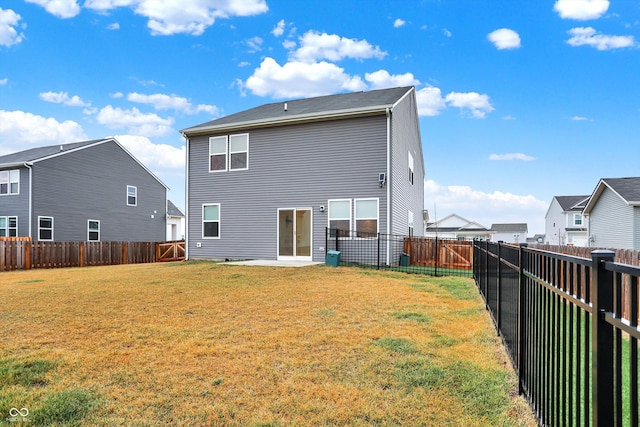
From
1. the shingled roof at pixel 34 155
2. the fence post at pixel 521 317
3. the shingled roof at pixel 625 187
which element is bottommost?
the fence post at pixel 521 317

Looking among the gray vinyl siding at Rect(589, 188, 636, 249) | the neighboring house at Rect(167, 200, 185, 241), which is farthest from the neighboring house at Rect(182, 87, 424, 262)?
the neighboring house at Rect(167, 200, 185, 241)

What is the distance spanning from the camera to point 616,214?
74.2ft

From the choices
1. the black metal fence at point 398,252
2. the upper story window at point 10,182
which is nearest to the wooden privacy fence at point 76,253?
the upper story window at point 10,182

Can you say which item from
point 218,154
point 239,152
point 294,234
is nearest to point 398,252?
point 294,234

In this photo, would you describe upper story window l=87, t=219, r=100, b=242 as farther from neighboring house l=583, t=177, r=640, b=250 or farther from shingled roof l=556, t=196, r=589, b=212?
shingled roof l=556, t=196, r=589, b=212

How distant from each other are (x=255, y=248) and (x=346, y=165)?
17.2ft

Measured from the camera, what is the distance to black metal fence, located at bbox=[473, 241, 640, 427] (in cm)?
142

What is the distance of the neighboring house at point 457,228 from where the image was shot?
5381 centimetres

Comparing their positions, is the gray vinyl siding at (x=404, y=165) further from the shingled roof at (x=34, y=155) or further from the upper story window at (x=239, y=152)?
the shingled roof at (x=34, y=155)

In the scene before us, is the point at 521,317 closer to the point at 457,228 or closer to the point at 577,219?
the point at 577,219

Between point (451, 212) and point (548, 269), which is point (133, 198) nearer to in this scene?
point (548, 269)

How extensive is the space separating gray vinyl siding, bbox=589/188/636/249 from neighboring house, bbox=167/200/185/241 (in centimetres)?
3055

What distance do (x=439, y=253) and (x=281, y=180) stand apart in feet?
23.5

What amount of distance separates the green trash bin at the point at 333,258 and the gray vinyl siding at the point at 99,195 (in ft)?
55.7
